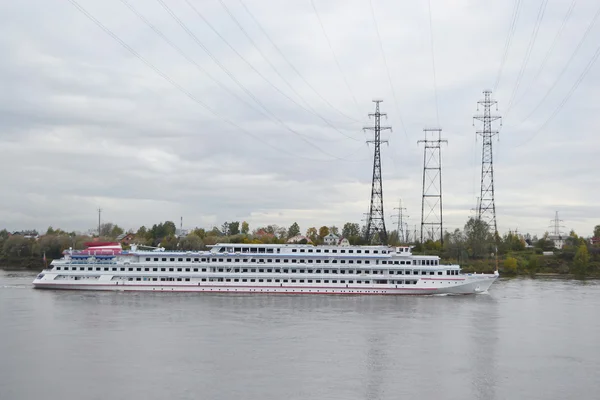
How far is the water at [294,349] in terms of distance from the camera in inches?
898

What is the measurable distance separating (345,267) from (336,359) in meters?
24.1

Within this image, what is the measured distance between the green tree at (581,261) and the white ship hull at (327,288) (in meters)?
34.5

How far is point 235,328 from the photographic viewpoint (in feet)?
111

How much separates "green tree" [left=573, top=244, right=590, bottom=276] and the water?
1448 inches

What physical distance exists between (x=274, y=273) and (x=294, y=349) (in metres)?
22.6

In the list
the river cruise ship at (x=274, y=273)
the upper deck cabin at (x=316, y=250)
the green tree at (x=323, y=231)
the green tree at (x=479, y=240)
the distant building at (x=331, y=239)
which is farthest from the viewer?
the green tree at (x=323, y=231)

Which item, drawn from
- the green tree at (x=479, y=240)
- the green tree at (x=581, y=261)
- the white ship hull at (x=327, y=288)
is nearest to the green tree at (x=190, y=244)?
the green tree at (x=479, y=240)

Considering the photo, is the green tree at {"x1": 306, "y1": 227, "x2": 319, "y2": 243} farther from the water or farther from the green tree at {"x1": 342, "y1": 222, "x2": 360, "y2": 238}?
the water

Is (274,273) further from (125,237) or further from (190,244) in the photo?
(125,237)

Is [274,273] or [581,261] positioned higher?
[581,261]

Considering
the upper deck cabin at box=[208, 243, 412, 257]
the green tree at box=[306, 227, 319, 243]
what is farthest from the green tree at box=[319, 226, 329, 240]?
the upper deck cabin at box=[208, 243, 412, 257]

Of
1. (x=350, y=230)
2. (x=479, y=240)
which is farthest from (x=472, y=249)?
(x=350, y=230)

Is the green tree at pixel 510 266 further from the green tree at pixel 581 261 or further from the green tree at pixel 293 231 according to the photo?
the green tree at pixel 293 231

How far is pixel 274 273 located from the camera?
5131 cm
